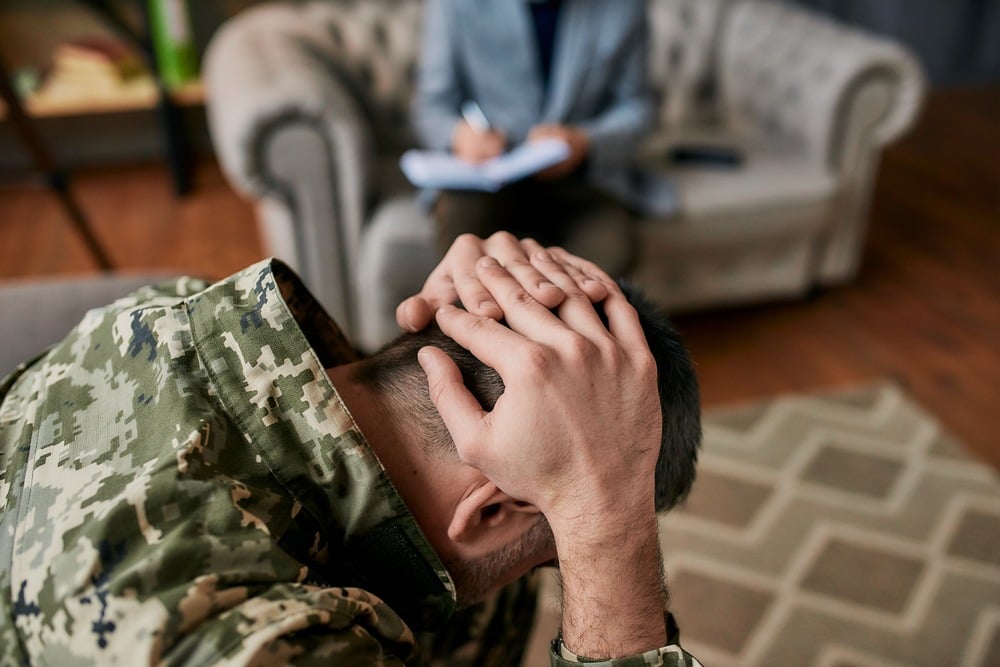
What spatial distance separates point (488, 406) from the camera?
2.38ft

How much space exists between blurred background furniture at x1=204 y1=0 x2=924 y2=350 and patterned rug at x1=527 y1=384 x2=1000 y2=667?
1.52ft

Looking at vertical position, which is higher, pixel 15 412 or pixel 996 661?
pixel 15 412

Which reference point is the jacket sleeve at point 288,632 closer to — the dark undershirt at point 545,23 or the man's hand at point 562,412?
the man's hand at point 562,412

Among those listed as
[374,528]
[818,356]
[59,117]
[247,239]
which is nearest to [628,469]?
[374,528]

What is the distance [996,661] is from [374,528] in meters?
1.31

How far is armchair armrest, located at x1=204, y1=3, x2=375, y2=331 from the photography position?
1902 millimetres

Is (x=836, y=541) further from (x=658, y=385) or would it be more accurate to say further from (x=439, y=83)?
(x=439, y=83)

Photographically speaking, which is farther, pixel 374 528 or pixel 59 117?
pixel 59 117

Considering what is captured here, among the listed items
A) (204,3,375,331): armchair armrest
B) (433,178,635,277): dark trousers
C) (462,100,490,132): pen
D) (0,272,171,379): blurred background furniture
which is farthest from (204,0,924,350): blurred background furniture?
(0,272,171,379): blurred background furniture

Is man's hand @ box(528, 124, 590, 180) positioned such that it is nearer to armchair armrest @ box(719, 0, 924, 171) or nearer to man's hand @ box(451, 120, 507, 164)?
man's hand @ box(451, 120, 507, 164)

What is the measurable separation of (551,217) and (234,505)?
150 centimetres

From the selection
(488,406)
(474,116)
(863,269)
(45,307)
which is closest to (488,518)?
(488,406)

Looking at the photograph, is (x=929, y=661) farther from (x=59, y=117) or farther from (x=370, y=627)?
(x=59, y=117)

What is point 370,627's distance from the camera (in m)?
0.62
